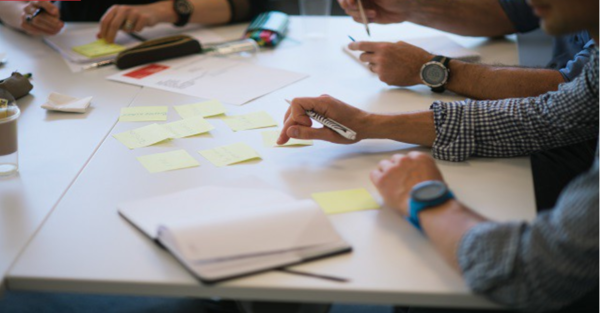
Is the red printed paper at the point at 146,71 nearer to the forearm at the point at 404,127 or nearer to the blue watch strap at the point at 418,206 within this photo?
the forearm at the point at 404,127

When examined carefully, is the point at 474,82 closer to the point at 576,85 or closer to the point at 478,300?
the point at 576,85

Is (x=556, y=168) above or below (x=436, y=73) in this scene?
below

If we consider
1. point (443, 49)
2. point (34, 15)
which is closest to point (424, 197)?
point (443, 49)

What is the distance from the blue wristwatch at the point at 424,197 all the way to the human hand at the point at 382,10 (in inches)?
38.4

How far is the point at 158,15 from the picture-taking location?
7.22 ft

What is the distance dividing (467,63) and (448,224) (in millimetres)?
779

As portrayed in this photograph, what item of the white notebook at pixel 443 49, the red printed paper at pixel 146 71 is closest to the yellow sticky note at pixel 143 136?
the red printed paper at pixel 146 71

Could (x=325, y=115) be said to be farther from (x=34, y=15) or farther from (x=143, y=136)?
(x=34, y=15)

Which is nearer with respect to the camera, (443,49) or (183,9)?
(443,49)

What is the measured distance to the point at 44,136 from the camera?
1490 mm

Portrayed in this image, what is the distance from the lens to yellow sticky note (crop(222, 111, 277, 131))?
1.52m

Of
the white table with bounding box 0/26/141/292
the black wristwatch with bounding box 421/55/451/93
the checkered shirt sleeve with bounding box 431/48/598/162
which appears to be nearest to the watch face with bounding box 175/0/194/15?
the white table with bounding box 0/26/141/292

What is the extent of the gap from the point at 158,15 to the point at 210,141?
912mm

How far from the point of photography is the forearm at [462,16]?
202cm
